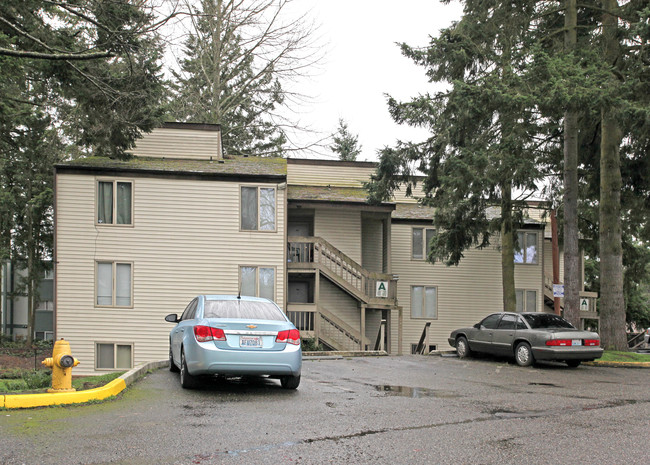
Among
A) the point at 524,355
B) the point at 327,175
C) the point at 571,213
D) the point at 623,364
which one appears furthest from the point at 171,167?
the point at 623,364

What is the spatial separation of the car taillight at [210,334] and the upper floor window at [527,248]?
24.4 m

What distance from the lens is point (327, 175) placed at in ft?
102

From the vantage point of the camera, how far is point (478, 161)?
65.7 feet

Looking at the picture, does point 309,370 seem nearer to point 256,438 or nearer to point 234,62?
point 256,438

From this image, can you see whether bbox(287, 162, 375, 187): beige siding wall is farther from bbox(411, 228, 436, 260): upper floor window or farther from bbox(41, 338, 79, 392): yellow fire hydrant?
bbox(41, 338, 79, 392): yellow fire hydrant

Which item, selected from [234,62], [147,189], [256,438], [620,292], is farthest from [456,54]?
[234,62]

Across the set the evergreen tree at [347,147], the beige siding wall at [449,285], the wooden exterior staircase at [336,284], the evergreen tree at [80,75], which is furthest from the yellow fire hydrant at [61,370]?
the evergreen tree at [347,147]

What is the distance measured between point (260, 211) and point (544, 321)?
11154 mm

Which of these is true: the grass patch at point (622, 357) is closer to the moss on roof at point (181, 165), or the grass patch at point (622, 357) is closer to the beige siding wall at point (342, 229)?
the beige siding wall at point (342, 229)

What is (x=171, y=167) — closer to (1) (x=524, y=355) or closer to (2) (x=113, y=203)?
(2) (x=113, y=203)

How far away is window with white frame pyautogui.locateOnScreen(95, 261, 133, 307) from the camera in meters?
23.3

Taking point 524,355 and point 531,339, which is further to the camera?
point 524,355

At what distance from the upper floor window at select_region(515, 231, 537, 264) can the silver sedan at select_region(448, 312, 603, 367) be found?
44.5 feet

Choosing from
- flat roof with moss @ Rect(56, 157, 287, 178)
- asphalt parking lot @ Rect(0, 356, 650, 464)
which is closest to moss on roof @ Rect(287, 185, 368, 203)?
flat roof with moss @ Rect(56, 157, 287, 178)
